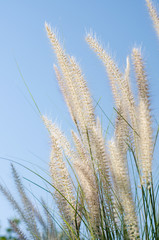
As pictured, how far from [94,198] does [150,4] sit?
1.26 m

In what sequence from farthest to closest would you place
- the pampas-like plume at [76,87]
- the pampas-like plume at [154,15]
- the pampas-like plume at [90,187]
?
the pampas-like plume at [154,15], the pampas-like plume at [76,87], the pampas-like plume at [90,187]

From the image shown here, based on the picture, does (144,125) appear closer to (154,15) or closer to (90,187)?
(90,187)

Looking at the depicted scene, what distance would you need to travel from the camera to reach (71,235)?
1809mm

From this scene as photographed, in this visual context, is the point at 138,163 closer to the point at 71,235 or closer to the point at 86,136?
the point at 86,136

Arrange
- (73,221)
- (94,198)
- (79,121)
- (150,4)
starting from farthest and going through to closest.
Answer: (150,4)
(79,121)
(73,221)
(94,198)

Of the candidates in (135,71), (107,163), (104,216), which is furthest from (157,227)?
(135,71)

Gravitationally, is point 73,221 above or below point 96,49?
below

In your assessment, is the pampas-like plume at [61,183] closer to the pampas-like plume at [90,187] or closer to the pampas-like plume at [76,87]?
the pampas-like plume at [90,187]

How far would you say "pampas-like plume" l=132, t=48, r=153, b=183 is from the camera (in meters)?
1.78

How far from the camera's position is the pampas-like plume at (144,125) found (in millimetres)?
1775

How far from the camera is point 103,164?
1.77 meters

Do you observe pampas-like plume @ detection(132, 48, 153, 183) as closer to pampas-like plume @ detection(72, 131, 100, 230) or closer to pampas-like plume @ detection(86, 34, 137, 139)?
pampas-like plume @ detection(86, 34, 137, 139)

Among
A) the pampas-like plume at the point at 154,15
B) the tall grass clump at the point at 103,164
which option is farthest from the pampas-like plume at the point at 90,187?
the pampas-like plume at the point at 154,15

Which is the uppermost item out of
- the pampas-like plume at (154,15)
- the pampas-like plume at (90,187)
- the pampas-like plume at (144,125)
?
the pampas-like plume at (154,15)
